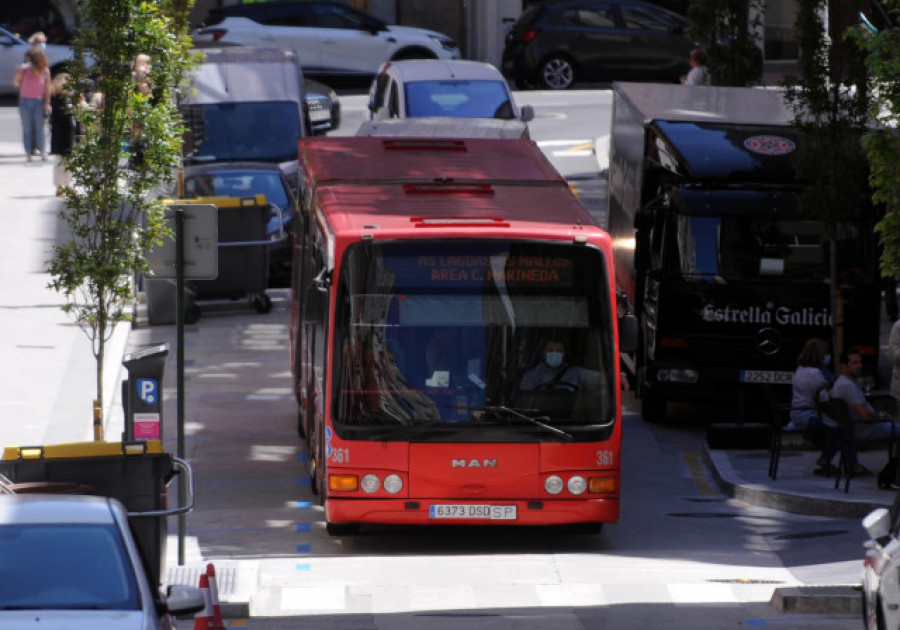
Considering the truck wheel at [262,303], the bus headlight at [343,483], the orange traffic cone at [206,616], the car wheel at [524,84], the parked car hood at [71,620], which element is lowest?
the truck wheel at [262,303]

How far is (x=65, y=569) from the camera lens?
9031mm

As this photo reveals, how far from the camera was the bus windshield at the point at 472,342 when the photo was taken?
14.5m

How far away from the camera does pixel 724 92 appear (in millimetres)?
22000

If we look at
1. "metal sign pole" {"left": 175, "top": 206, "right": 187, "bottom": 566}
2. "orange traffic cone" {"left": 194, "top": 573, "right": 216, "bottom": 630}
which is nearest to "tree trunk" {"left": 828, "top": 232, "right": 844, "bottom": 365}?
"metal sign pole" {"left": 175, "top": 206, "right": 187, "bottom": 566}

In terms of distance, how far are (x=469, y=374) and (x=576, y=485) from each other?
1.16 meters

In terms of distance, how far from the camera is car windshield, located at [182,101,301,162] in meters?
29.4

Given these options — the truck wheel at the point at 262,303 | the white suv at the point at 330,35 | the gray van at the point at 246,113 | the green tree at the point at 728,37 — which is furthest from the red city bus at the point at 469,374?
the white suv at the point at 330,35

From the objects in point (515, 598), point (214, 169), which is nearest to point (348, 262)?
point (515, 598)

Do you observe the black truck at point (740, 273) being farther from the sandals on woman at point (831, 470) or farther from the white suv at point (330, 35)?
the white suv at point (330, 35)

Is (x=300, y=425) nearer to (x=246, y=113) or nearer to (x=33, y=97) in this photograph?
(x=246, y=113)

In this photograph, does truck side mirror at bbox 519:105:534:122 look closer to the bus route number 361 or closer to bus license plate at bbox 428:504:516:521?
the bus route number 361

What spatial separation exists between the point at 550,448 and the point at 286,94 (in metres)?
16.4

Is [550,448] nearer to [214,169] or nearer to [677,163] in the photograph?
[677,163]

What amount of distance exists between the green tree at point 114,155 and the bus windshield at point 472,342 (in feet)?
8.07
